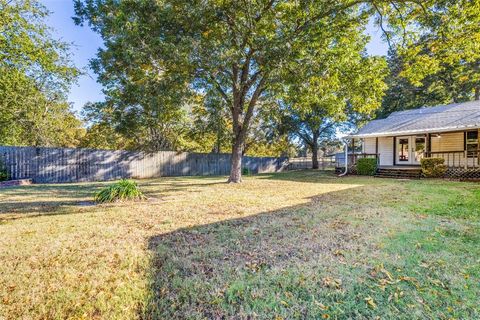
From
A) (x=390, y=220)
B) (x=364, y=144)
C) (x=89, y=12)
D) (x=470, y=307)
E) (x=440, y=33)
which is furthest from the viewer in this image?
(x=364, y=144)

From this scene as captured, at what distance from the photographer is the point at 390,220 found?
497cm

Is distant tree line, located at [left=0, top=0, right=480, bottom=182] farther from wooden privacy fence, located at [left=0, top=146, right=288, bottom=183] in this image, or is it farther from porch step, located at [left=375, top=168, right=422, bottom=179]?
porch step, located at [left=375, top=168, right=422, bottom=179]

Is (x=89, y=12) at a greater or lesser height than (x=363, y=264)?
greater

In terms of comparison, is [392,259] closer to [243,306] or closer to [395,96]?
[243,306]

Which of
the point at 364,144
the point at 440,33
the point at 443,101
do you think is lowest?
the point at 364,144

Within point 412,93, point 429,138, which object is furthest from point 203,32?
point 412,93

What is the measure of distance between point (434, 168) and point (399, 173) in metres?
1.77

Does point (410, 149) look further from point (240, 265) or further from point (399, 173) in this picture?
point (240, 265)

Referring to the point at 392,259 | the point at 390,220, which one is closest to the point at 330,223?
the point at 390,220

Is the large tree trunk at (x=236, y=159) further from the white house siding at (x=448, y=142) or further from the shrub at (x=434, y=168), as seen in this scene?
the white house siding at (x=448, y=142)

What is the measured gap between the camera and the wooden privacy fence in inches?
461

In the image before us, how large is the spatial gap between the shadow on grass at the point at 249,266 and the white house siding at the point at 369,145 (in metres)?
15.6

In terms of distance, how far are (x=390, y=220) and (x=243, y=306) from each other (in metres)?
4.02

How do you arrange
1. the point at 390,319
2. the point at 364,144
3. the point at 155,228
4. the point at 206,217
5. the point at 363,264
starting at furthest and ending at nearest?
the point at 364,144, the point at 206,217, the point at 155,228, the point at 363,264, the point at 390,319
